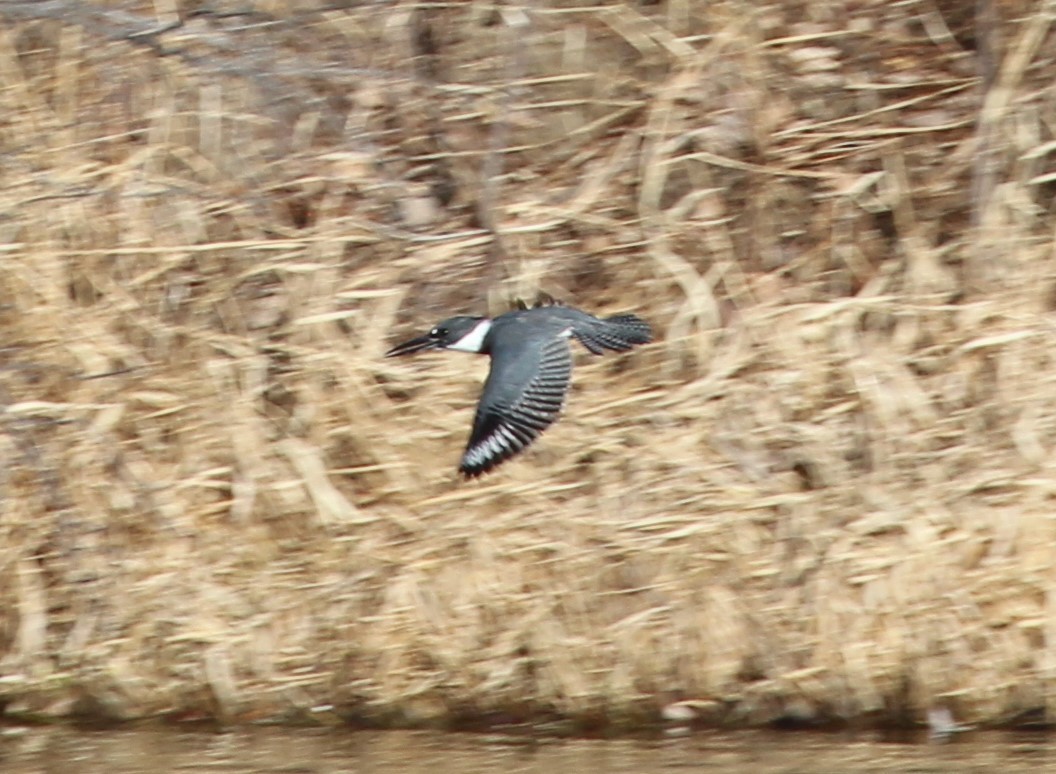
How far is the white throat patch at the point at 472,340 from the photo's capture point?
4.45 metres

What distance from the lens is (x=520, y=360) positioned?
4.22 meters

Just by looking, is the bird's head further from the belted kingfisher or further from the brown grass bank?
the brown grass bank

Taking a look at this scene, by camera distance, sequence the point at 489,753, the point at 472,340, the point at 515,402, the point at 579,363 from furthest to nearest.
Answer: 1. the point at 579,363
2. the point at 489,753
3. the point at 472,340
4. the point at 515,402

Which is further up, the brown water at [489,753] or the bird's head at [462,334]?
the bird's head at [462,334]

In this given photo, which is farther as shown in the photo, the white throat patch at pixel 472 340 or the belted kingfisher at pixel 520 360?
the white throat patch at pixel 472 340

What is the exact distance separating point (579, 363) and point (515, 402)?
1.31 m

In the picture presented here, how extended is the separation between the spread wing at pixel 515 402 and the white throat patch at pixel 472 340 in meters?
0.17

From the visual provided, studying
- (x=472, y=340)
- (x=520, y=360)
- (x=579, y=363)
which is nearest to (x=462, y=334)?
(x=472, y=340)

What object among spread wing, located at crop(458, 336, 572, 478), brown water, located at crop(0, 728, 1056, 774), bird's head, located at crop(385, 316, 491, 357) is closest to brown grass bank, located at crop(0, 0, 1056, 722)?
brown water, located at crop(0, 728, 1056, 774)

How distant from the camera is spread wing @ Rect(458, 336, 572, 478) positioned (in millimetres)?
4051

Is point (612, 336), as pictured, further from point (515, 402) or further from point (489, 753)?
point (489, 753)

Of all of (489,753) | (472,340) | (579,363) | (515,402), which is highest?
(472,340)

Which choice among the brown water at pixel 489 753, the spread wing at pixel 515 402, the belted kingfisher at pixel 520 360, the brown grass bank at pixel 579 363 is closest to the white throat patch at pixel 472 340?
the belted kingfisher at pixel 520 360

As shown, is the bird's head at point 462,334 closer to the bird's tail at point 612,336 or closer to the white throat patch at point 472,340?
the white throat patch at point 472,340
